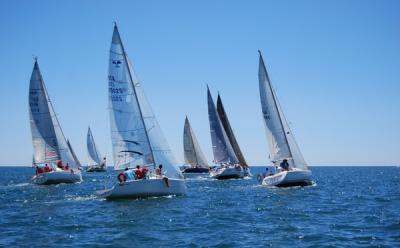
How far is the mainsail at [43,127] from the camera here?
145ft

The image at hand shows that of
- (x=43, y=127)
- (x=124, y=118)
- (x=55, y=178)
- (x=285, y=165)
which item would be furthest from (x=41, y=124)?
(x=285, y=165)

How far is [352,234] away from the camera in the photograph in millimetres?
16797

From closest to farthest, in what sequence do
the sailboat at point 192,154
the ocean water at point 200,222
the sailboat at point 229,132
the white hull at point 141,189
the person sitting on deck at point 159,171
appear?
the ocean water at point 200,222 → the white hull at point 141,189 → the person sitting on deck at point 159,171 → the sailboat at point 229,132 → the sailboat at point 192,154

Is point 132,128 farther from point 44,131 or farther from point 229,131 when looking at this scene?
point 229,131

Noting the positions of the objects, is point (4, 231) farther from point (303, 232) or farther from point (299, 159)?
point (299, 159)

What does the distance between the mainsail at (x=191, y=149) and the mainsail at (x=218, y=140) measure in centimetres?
1729

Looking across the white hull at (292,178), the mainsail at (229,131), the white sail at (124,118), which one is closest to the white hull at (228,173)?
the mainsail at (229,131)

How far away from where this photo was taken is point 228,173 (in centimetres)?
5403

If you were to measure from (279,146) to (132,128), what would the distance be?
13036 mm

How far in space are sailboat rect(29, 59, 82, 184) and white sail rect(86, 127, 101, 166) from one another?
54.0m

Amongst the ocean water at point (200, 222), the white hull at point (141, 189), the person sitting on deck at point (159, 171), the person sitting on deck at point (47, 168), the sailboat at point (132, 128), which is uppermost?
the sailboat at point (132, 128)

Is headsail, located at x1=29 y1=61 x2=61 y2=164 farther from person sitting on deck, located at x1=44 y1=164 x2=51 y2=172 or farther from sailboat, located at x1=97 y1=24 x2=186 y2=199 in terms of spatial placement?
sailboat, located at x1=97 y1=24 x2=186 y2=199

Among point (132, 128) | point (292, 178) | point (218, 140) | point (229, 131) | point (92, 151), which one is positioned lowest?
point (292, 178)

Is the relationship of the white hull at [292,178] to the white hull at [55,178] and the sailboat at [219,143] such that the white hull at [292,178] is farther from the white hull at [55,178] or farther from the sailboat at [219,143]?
the sailboat at [219,143]
